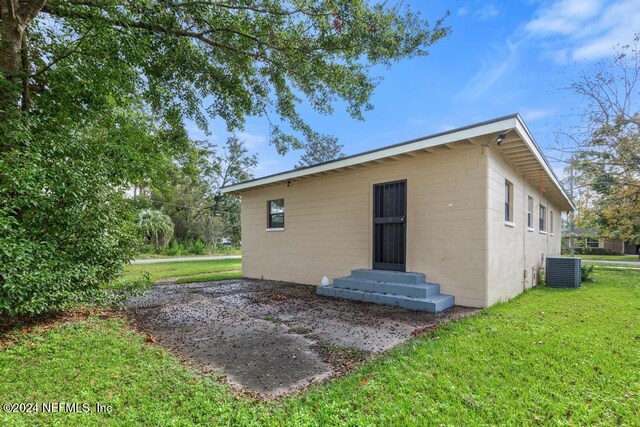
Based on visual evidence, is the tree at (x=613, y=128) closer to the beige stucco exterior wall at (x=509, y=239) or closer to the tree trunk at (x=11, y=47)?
the beige stucco exterior wall at (x=509, y=239)

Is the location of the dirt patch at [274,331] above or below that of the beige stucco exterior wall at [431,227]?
below

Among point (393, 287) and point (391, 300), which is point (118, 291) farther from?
point (393, 287)

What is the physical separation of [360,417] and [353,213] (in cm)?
560

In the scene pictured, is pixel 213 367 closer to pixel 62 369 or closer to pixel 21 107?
pixel 62 369

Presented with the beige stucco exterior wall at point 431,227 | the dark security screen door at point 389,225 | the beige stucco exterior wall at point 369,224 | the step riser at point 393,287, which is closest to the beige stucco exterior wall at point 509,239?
the beige stucco exterior wall at point 431,227

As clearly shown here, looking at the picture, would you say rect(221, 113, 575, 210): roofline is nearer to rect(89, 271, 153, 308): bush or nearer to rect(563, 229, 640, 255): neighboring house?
rect(89, 271, 153, 308): bush

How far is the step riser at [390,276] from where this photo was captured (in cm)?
594

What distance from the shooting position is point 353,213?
7.49 m

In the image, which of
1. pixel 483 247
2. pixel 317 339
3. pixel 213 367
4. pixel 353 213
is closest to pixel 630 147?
pixel 483 247

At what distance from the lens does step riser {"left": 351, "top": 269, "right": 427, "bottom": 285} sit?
234 inches

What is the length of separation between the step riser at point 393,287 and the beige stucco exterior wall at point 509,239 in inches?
41.3

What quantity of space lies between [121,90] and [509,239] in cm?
831

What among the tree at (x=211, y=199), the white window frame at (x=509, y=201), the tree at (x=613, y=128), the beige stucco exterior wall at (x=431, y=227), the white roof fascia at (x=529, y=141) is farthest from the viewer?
the tree at (x=211, y=199)

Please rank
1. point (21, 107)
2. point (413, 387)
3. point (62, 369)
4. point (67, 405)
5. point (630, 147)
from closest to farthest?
point (67, 405) < point (413, 387) < point (62, 369) < point (21, 107) < point (630, 147)
